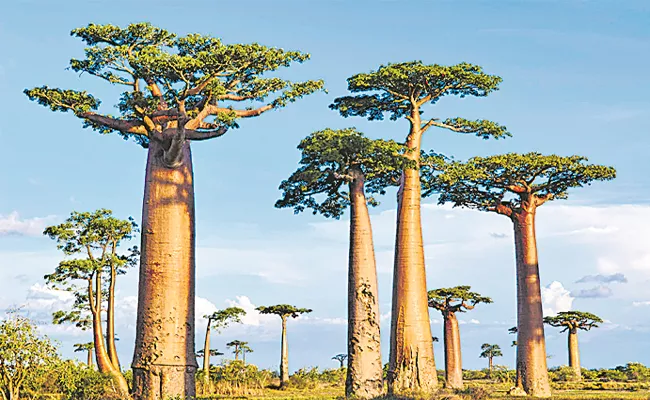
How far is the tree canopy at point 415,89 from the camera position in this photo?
71.3 ft

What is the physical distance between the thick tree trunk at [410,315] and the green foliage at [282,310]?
15608 mm

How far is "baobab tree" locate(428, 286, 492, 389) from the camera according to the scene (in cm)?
3139

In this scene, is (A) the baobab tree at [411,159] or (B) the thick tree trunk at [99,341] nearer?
(A) the baobab tree at [411,159]

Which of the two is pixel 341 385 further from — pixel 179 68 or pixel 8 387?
pixel 179 68

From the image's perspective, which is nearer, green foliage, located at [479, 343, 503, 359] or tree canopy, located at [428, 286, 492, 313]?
tree canopy, located at [428, 286, 492, 313]

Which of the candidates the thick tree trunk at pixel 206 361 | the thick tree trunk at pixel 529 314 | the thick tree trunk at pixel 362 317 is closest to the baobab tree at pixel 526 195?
the thick tree trunk at pixel 529 314

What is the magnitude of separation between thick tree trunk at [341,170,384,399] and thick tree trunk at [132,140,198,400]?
543 centimetres

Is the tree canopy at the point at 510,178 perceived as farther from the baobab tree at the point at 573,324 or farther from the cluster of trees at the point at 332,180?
the baobab tree at the point at 573,324

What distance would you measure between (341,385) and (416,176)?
15.4m

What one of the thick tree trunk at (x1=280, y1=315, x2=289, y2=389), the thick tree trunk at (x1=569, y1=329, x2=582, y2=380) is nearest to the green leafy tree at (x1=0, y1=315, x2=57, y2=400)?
the thick tree trunk at (x1=280, y1=315, x2=289, y2=389)

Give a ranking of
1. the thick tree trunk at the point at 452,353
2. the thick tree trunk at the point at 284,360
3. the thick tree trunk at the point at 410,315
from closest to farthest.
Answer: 1. the thick tree trunk at the point at 410,315
2. the thick tree trunk at the point at 452,353
3. the thick tree trunk at the point at 284,360

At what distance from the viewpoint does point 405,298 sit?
20281 millimetres

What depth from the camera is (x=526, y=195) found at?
26031 mm

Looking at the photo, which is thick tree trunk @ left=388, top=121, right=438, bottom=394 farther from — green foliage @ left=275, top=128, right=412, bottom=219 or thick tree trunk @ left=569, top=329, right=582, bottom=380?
thick tree trunk @ left=569, top=329, right=582, bottom=380
